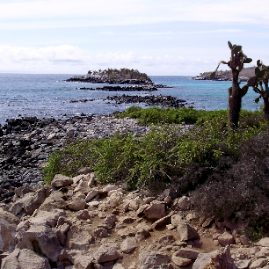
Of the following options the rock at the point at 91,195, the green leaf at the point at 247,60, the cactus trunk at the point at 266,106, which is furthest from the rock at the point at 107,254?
the cactus trunk at the point at 266,106

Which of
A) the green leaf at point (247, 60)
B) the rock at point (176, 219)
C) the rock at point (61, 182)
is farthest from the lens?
the green leaf at point (247, 60)

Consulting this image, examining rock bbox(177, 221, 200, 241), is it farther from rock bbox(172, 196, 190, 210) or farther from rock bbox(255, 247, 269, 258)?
rock bbox(255, 247, 269, 258)

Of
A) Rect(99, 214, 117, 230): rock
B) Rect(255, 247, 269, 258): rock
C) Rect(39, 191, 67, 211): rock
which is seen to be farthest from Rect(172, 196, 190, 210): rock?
Rect(39, 191, 67, 211): rock

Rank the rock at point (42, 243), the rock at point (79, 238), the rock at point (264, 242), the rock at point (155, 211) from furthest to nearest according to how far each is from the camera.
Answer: the rock at point (155, 211), the rock at point (79, 238), the rock at point (42, 243), the rock at point (264, 242)

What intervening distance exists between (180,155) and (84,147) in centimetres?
314

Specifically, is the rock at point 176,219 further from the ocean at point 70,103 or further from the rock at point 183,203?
the ocean at point 70,103

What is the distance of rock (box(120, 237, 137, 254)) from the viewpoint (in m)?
4.35

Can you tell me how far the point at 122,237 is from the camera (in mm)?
4719

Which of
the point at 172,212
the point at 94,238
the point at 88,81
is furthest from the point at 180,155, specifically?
the point at 88,81

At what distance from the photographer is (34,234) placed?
4.17 meters

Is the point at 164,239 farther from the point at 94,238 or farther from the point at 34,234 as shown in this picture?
the point at 34,234

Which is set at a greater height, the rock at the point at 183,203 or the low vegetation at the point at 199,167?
the low vegetation at the point at 199,167

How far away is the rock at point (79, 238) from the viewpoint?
14.4 feet

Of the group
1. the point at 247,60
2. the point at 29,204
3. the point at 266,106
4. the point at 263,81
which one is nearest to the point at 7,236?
the point at 29,204
